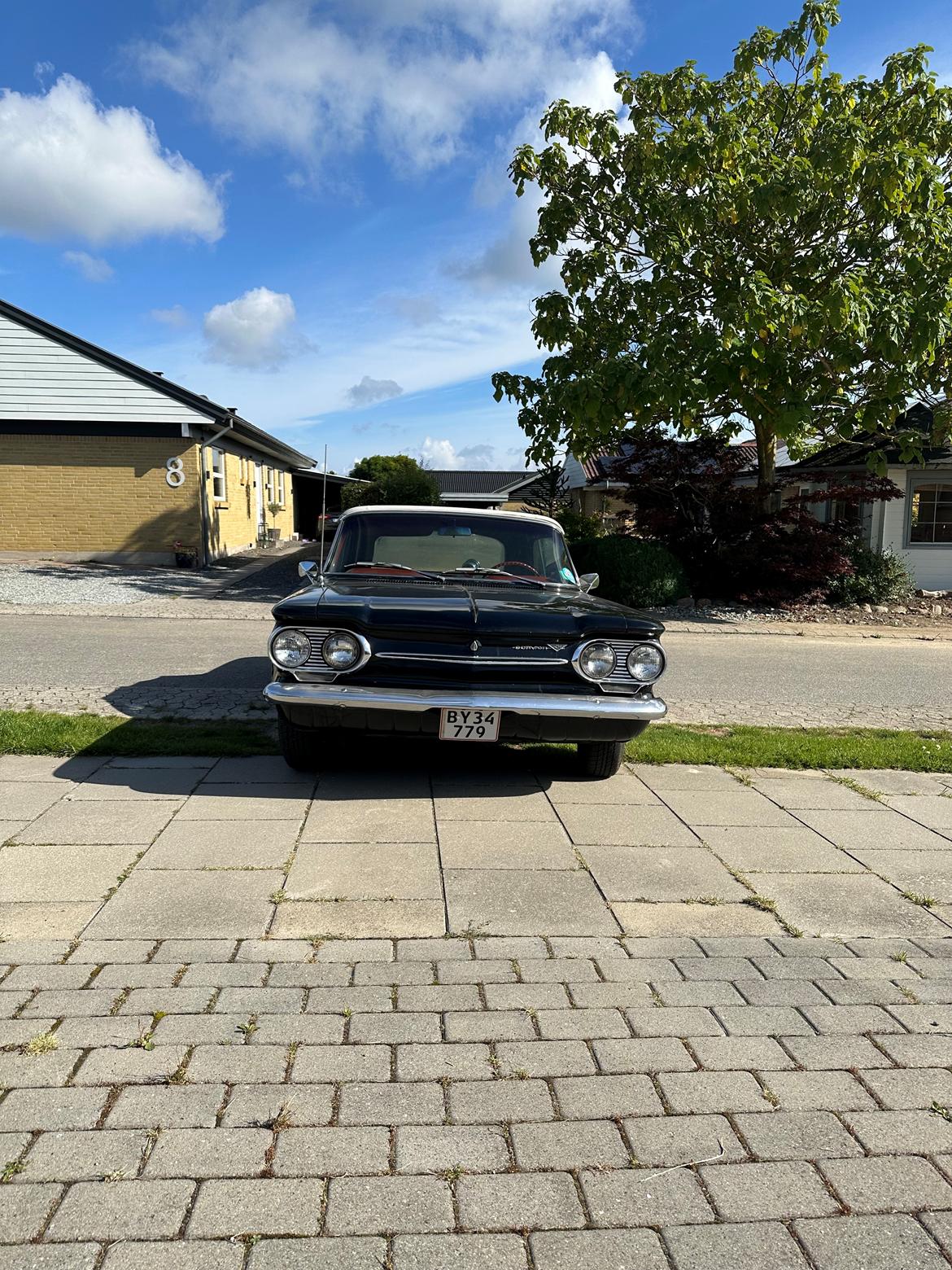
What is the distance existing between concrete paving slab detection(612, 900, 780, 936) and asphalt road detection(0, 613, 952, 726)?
446 cm

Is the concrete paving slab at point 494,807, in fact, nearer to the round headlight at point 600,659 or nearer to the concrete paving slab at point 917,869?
the round headlight at point 600,659

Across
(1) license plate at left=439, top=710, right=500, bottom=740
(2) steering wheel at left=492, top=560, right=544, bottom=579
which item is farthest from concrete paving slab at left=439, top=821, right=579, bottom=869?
(2) steering wheel at left=492, top=560, right=544, bottom=579

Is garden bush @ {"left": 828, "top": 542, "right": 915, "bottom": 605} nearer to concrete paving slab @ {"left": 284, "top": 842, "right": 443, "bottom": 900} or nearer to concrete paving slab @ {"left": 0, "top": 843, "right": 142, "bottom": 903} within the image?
concrete paving slab @ {"left": 284, "top": 842, "right": 443, "bottom": 900}

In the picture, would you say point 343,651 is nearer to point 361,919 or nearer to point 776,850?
point 361,919

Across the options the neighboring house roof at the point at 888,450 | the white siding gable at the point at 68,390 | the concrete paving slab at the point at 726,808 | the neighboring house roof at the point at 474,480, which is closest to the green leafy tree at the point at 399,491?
the white siding gable at the point at 68,390

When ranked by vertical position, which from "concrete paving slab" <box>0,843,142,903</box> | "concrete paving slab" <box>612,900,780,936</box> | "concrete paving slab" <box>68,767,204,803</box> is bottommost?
"concrete paving slab" <box>612,900,780,936</box>

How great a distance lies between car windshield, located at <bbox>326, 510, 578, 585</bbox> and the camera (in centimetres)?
575

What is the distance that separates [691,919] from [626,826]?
3.31 feet

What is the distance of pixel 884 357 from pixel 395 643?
10333mm

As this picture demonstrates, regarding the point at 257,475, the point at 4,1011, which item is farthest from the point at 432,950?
the point at 257,475

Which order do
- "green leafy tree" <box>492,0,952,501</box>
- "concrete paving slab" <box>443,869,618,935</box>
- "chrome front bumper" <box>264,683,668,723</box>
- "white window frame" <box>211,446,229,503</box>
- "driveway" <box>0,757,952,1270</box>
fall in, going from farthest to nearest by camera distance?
"white window frame" <box>211,446,229,503</box>, "green leafy tree" <box>492,0,952,501</box>, "chrome front bumper" <box>264,683,668,723</box>, "concrete paving slab" <box>443,869,618,935</box>, "driveway" <box>0,757,952,1270</box>

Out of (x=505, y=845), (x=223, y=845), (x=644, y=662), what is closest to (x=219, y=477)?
(x=644, y=662)

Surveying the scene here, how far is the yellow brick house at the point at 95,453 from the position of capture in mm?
19578

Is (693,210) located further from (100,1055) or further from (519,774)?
(100,1055)
